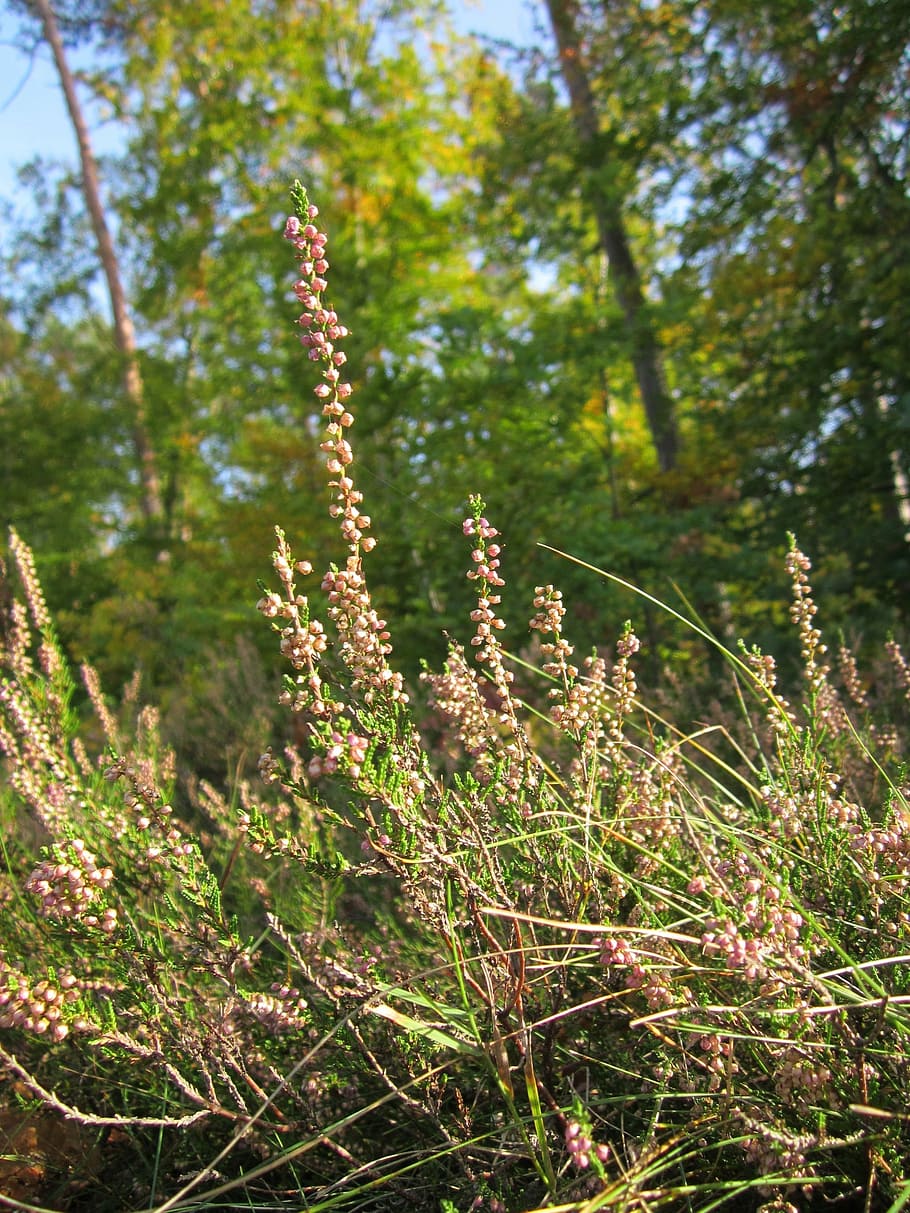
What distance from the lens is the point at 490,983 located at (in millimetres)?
1479

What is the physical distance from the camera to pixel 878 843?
158 centimetres

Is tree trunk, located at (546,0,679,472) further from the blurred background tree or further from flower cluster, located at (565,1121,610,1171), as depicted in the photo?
flower cluster, located at (565,1121,610,1171)

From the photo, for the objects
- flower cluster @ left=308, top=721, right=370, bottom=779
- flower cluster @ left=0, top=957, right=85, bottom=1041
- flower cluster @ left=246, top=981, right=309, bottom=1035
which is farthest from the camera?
flower cluster @ left=246, top=981, right=309, bottom=1035

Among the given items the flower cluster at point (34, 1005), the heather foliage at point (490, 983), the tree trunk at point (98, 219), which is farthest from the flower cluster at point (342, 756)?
the tree trunk at point (98, 219)

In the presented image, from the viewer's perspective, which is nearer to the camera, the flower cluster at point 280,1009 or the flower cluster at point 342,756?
the flower cluster at point 342,756

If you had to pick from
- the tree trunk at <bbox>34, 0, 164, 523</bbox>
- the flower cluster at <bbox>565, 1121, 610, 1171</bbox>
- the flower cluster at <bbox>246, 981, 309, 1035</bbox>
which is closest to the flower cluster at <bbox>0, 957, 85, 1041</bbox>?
the flower cluster at <bbox>246, 981, 309, 1035</bbox>

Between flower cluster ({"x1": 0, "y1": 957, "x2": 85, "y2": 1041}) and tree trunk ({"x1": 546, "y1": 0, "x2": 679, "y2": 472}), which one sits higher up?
tree trunk ({"x1": 546, "y1": 0, "x2": 679, "y2": 472})

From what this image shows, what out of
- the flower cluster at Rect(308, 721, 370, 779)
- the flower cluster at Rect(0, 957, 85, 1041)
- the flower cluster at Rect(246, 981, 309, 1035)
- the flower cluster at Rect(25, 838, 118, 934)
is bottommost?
the flower cluster at Rect(246, 981, 309, 1035)

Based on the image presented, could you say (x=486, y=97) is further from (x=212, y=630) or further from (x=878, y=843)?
(x=878, y=843)

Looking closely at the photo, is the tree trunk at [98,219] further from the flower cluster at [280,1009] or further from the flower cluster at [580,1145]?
the flower cluster at [580,1145]

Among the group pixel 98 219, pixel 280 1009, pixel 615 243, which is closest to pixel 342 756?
pixel 280 1009

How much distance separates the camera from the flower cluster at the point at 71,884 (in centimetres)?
147

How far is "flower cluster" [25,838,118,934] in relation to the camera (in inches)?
57.8

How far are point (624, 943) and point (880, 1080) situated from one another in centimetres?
53
